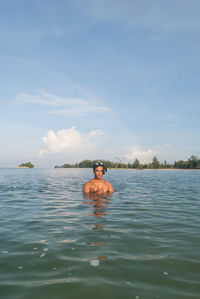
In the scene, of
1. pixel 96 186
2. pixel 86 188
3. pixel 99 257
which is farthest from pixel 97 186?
pixel 99 257

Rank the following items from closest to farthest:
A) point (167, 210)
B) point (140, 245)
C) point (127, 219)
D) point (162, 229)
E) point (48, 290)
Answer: point (48, 290) < point (140, 245) < point (162, 229) < point (127, 219) < point (167, 210)

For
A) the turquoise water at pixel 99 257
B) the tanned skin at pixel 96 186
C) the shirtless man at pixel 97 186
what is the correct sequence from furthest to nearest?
the tanned skin at pixel 96 186
the shirtless man at pixel 97 186
the turquoise water at pixel 99 257

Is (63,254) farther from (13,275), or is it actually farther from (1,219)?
(1,219)

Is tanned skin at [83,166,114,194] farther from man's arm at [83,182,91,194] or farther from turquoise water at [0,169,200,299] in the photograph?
turquoise water at [0,169,200,299]

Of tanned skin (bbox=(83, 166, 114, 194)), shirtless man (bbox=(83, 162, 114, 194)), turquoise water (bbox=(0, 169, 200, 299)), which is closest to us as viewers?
turquoise water (bbox=(0, 169, 200, 299))

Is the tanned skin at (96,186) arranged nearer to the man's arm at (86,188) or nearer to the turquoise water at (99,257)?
the man's arm at (86,188)

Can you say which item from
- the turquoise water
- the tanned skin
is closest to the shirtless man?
the tanned skin

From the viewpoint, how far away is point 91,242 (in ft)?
16.4

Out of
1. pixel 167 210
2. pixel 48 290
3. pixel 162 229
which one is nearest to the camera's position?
pixel 48 290

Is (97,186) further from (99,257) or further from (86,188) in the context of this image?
(99,257)

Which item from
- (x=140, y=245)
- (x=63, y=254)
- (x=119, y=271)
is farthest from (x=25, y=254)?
(x=140, y=245)

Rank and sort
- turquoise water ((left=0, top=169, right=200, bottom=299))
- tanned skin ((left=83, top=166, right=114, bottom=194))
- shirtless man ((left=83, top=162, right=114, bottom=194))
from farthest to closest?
1. tanned skin ((left=83, top=166, right=114, bottom=194))
2. shirtless man ((left=83, top=162, right=114, bottom=194))
3. turquoise water ((left=0, top=169, right=200, bottom=299))

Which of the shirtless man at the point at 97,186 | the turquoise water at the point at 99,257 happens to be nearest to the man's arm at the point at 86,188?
the shirtless man at the point at 97,186

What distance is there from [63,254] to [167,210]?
601 cm
